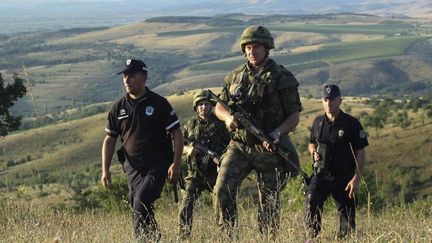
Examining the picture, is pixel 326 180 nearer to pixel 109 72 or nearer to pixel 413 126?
pixel 413 126

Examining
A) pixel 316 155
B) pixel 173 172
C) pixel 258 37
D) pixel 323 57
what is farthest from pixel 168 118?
pixel 323 57

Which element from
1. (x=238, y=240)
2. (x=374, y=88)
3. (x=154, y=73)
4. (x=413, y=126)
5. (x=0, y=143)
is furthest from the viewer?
(x=154, y=73)

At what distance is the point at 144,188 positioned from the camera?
5594 mm

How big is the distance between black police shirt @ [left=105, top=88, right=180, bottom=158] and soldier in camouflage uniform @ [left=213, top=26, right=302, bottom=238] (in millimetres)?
557

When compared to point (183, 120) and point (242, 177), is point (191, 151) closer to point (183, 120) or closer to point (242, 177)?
point (242, 177)

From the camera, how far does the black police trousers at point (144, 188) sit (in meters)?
5.47

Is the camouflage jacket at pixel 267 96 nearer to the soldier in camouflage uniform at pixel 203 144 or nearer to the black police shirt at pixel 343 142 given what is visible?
the black police shirt at pixel 343 142

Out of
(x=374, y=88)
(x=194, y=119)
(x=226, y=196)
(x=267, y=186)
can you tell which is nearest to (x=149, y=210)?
(x=226, y=196)

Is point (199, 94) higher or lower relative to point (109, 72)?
higher

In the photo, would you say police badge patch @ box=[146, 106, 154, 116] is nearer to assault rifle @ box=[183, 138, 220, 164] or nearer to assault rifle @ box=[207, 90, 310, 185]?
assault rifle @ box=[207, 90, 310, 185]

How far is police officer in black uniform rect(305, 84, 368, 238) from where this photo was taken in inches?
238

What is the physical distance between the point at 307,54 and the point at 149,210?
190m

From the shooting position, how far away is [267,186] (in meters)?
5.78

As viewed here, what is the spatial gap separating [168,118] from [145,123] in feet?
0.70
